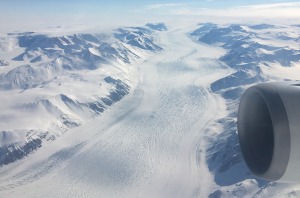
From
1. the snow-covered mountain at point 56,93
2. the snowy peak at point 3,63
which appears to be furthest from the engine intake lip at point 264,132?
the snowy peak at point 3,63

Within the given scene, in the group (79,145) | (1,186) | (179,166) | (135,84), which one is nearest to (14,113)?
(79,145)

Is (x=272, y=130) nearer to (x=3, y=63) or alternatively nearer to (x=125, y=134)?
(x=125, y=134)

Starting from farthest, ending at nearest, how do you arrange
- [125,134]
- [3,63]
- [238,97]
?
[3,63], [238,97], [125,134]

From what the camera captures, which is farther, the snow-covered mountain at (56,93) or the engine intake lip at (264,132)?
the snow-covered mountain at (56,93)

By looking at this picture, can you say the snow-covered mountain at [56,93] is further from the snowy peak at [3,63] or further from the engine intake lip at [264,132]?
the engine intake lip at [264,132]

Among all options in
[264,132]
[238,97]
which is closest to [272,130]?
[264,132]
